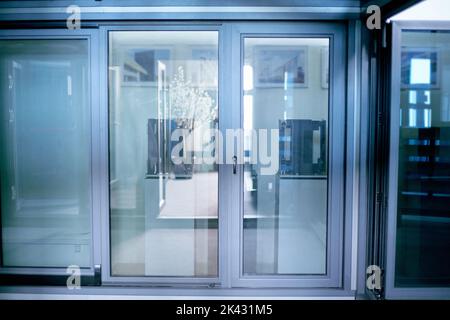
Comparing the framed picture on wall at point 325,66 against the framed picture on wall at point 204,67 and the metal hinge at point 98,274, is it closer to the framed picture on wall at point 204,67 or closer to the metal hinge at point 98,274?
the framed picture on wall at point 204,67

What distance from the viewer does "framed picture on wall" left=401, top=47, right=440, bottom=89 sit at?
8.72 ft

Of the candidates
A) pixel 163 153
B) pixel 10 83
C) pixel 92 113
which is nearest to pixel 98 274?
pixel 163 153

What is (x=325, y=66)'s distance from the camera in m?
2.70

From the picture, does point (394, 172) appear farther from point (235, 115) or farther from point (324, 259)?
point (235, 115)

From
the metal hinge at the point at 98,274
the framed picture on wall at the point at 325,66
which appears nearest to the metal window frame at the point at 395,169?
the framed picture on wall at the point at 325,66

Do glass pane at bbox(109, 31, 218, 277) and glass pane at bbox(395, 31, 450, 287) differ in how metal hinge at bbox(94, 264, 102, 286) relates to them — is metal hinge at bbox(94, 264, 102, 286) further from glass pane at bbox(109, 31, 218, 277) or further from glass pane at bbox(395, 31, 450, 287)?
glass pane at bbox(395, 31, 450, 287)

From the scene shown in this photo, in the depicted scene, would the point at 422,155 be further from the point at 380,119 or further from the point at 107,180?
the point at 107,180

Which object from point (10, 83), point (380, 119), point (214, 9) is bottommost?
point (380, 119)

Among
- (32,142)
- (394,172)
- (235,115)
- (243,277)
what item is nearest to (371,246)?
(394,172)

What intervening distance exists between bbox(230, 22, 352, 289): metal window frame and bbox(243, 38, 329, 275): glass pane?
0.15ft

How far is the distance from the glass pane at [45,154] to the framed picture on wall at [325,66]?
5.79ft

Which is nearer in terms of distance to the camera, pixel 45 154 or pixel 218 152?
pixel 218 152

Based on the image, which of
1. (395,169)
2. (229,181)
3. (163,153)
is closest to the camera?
(395,169)

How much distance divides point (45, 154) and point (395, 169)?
8.54 feet
